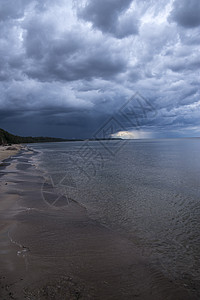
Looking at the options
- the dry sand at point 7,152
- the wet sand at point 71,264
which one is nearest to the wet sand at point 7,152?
the dry sand at point 7,152

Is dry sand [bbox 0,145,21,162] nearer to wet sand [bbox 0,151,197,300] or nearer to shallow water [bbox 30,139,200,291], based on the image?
shallow water [bbox 30,139,200,291]

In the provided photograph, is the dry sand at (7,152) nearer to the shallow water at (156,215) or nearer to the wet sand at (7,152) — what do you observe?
the wet sand at (7,152)

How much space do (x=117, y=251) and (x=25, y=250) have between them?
294cm

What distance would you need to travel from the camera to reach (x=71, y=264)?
5.77 metres

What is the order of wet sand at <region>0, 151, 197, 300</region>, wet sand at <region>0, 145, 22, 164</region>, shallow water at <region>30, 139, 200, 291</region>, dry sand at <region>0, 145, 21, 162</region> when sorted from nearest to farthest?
Answer: wet sand at <region>0, 151, 197, 300</region>, shallow water at <region>30, 139, 200, 291</region>, wet sand at <region>0, 145, 22, 164</region>, dry sand at <region>0, 145, 21, 162</region>

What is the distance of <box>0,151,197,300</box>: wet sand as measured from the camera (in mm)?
4695

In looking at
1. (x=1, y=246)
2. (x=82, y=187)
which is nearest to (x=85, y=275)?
(x=1, y=246)

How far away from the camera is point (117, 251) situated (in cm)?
673

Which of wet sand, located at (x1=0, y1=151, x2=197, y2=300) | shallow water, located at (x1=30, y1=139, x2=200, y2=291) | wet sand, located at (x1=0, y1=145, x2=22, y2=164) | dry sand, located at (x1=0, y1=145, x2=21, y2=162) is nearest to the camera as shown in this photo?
wet sand, located at (x1=0, y1=151, x2=197, y2=300)

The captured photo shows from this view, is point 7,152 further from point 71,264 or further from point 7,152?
point 71,264

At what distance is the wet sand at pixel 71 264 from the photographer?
15.4ft

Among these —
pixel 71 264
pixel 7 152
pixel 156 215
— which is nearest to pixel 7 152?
pixel 7 152

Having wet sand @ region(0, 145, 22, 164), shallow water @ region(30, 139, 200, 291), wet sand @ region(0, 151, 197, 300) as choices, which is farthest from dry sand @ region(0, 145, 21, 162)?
wet sand @ region(0, 151, 197, 300)

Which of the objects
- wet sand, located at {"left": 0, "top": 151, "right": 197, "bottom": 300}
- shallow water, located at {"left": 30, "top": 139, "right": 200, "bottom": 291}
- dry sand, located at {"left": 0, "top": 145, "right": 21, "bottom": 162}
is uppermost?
dry sand, located at {"left": 0, "top": 145, "right": 21, "bottom": 162}
